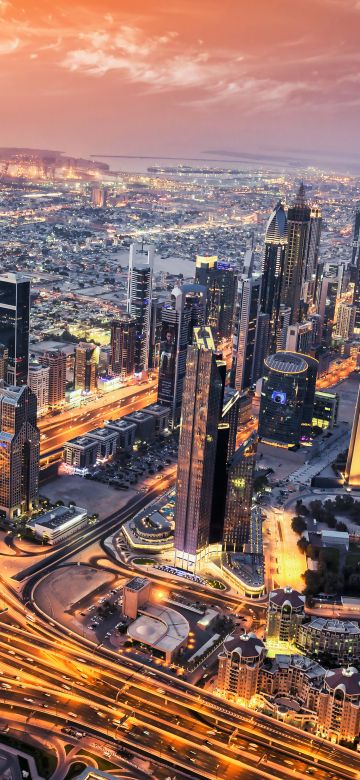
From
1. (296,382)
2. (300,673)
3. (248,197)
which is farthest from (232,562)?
(248,197)

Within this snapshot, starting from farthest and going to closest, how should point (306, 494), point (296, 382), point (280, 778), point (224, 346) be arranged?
point (224, 346), point (296, 382), point (306, 494), point (280, 778)

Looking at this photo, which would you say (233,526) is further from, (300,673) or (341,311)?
(341,311)

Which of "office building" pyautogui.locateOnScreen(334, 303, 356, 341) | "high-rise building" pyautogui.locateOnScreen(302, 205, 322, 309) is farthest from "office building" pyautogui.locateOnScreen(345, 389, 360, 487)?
"high-rise building" pyautogui.locateOnScreen(302, 205, 322, 309)

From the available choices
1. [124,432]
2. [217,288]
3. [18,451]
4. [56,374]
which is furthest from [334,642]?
[217,288]

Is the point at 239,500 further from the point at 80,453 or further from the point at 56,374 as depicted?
the point at 56,374

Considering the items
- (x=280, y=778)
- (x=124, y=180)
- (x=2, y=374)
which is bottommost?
(x=280, y=778)

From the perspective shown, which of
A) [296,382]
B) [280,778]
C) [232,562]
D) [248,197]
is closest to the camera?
[280,778]

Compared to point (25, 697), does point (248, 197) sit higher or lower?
higher
